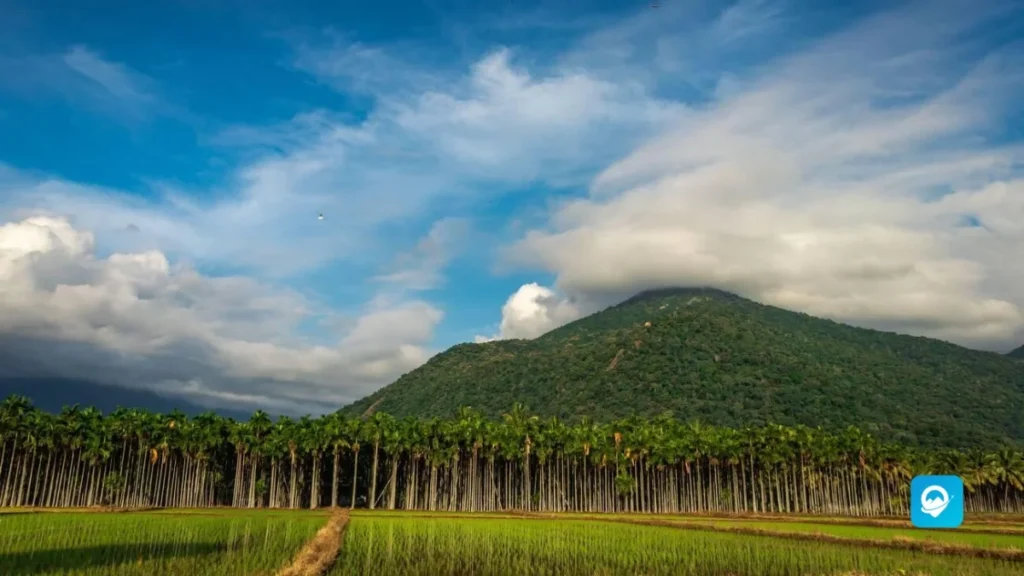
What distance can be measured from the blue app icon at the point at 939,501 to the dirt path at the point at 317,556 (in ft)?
103

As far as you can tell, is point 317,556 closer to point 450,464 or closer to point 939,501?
point 939,501

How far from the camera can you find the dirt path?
2363 cm

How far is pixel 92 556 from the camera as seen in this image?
2733 cm

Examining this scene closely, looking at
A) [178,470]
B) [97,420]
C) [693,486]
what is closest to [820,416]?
[693,486]

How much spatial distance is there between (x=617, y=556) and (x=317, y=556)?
1361cm

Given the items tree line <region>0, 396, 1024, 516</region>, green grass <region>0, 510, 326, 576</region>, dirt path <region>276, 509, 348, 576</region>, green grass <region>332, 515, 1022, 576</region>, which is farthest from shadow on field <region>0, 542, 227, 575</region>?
tree line <region>0, 396, 1024, 516</region>

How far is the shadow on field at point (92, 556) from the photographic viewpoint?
2416cm

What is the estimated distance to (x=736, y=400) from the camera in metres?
186

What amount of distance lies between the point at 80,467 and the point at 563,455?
7076 cm

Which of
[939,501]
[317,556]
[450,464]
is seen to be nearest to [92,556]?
[317,556]

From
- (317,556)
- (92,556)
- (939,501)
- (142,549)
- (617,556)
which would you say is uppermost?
(939,501)

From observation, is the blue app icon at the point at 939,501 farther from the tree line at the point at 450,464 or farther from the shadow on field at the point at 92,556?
the tree line at the point at 450,464

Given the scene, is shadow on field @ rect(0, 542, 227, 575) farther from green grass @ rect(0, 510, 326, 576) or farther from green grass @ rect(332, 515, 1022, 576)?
green grass @ rect(332, 515, 1022, 576)

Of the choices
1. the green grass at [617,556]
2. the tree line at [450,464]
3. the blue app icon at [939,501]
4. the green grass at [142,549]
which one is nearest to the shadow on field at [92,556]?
the green grass at [142,549]
